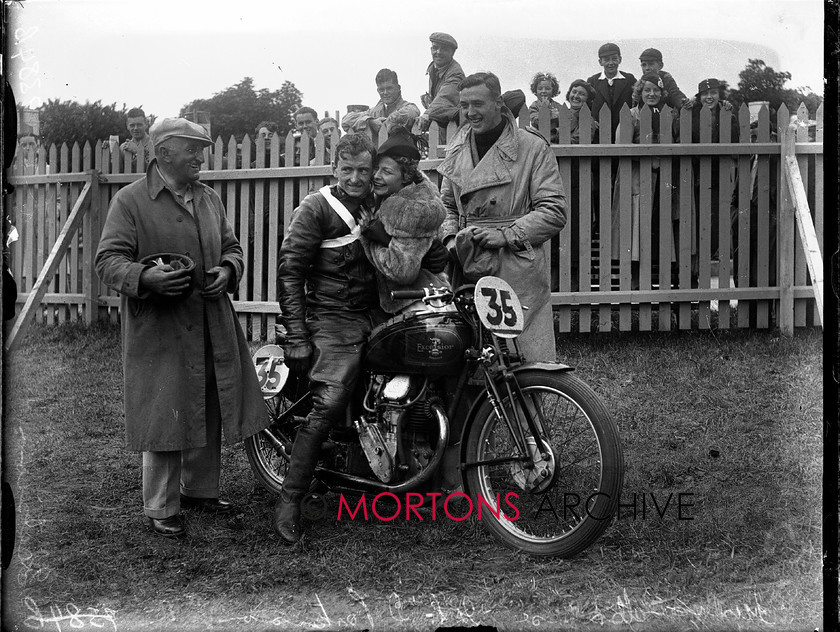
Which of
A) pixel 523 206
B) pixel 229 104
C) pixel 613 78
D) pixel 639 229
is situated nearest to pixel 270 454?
pixel 523 206

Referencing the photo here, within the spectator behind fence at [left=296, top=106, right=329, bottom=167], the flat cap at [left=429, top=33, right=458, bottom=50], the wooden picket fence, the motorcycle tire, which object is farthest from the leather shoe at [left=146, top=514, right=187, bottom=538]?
the flat cap at [left=429, top=33, right=458, bottom=50]

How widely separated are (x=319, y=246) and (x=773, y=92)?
6.56ft

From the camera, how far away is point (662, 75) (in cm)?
424

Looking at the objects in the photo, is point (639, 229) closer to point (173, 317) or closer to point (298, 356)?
point (298, 356)

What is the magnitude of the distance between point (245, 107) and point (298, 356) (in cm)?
185

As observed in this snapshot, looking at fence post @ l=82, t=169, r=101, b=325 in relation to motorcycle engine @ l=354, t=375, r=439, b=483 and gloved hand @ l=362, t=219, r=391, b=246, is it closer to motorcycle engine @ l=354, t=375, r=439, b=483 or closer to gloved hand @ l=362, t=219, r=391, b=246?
gloved hand @ l=362, t=219, r=391, b=246

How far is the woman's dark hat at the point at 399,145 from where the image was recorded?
378cm

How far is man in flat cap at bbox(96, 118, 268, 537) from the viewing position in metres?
3.82

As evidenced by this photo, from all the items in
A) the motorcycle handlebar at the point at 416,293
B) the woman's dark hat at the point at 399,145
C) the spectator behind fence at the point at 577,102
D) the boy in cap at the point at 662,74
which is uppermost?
the spectator behind fence at the point at 577,102

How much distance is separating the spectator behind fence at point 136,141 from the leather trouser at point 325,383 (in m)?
1.10

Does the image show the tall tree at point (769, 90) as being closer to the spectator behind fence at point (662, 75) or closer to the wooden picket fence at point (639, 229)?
the spectator behind fence at point (662, 75)

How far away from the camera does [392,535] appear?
12.4ft

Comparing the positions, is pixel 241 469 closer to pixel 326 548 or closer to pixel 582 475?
pixel 326 548

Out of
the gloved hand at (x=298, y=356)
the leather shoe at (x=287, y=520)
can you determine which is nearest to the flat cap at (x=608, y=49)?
the gloved hand at (x=298, y=356)
